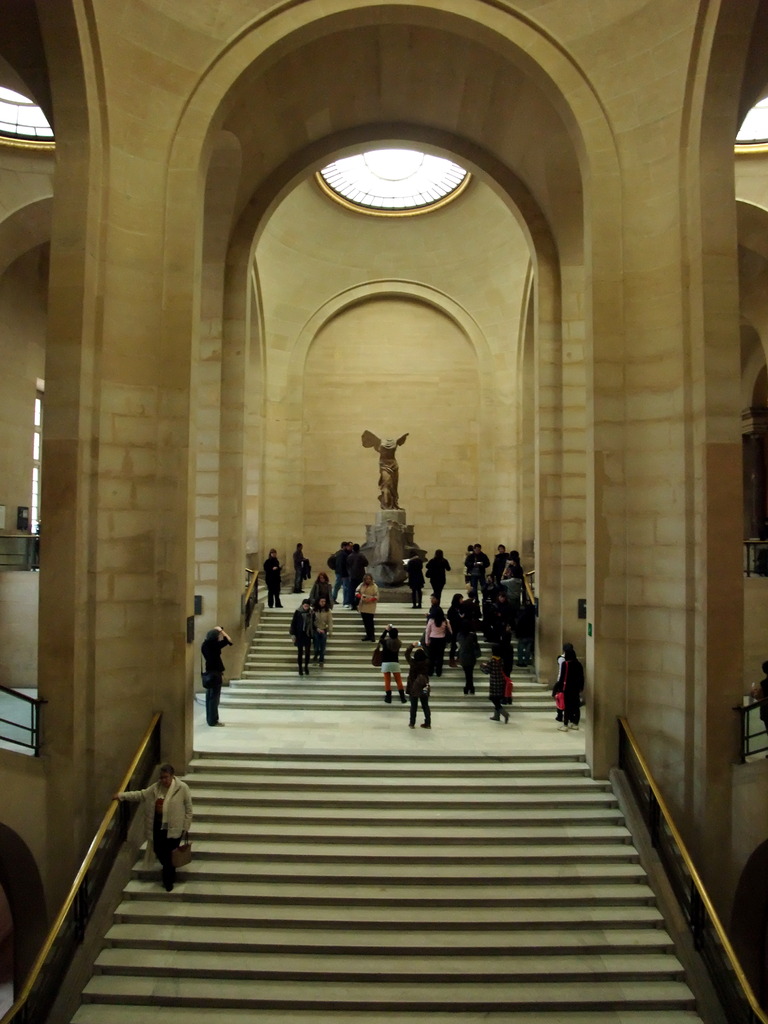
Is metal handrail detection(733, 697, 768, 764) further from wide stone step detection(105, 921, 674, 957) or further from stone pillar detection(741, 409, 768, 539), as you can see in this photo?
stone pillar detection(741, 409, 768, 539)

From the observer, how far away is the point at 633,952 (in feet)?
24.3

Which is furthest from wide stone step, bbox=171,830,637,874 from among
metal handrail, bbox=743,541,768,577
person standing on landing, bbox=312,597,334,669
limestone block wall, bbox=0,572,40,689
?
limestone block wall, bbox=0,572,40,689

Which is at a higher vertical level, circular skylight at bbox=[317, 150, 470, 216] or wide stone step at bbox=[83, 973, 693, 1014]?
circular skylight at bbox=[317, 150, 470, 216]

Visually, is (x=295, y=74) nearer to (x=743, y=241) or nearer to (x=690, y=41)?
(x=690, y=41)

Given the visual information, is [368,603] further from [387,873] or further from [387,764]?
[387,873]

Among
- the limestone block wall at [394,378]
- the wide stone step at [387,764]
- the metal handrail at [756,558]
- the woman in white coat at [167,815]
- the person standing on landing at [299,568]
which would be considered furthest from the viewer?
the limestone block wall at [394,378]

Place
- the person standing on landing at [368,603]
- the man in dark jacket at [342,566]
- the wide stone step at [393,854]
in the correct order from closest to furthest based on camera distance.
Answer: the wide stone step at [393,854] < the person standing on landing at [368,603] < the man in dark jacket at [342,566]

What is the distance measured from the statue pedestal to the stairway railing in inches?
337

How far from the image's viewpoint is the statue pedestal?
58.0ft

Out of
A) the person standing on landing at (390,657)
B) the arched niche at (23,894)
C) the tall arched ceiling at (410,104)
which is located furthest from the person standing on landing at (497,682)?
the tall arched ceiling at (410,104)

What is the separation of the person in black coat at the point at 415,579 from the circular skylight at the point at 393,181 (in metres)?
10.5

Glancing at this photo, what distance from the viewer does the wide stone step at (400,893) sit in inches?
308

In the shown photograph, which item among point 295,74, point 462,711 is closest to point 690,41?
point 295,74

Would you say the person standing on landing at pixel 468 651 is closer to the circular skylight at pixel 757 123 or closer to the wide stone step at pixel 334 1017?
the wide stone step at pixel 334 1017
